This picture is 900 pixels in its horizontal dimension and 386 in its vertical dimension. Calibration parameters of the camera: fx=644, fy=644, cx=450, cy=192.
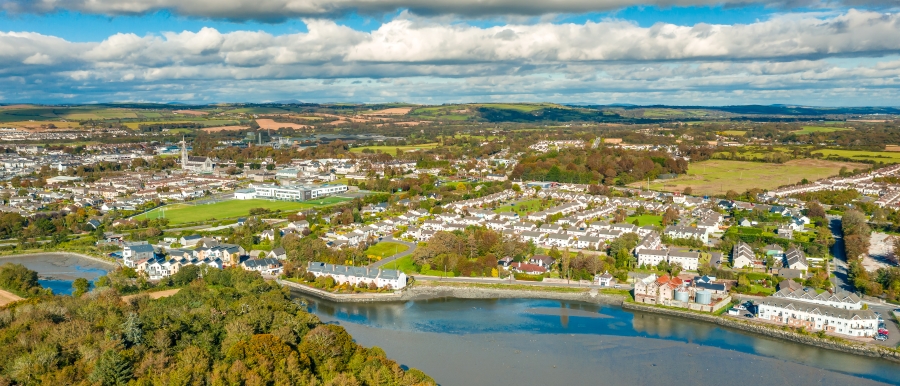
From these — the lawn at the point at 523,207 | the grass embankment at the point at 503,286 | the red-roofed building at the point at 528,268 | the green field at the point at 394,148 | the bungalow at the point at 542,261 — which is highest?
the green field at the point at 394,148

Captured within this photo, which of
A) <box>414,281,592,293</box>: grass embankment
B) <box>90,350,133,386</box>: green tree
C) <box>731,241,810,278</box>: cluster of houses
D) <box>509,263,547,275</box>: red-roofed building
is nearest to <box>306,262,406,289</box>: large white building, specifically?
<box>414,281,592,293</box>: grass embankment

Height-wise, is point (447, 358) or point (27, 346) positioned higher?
point (27, 346)

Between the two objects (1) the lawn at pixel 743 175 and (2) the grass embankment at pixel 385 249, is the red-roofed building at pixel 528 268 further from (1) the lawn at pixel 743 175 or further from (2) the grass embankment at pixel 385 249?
(1) the lawn at pixel 743 175

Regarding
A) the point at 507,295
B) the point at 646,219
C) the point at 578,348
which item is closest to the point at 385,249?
the point at 507,295

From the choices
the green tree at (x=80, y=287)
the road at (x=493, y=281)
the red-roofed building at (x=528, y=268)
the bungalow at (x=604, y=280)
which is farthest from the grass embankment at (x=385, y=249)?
the green tree at (x=80, y=287)

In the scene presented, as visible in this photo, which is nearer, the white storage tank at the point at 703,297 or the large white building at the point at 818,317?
the large white building at the point at 818,317

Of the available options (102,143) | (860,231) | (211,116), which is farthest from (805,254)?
(211,116)

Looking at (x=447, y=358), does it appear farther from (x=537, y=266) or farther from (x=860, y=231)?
(x=860, y=231)
